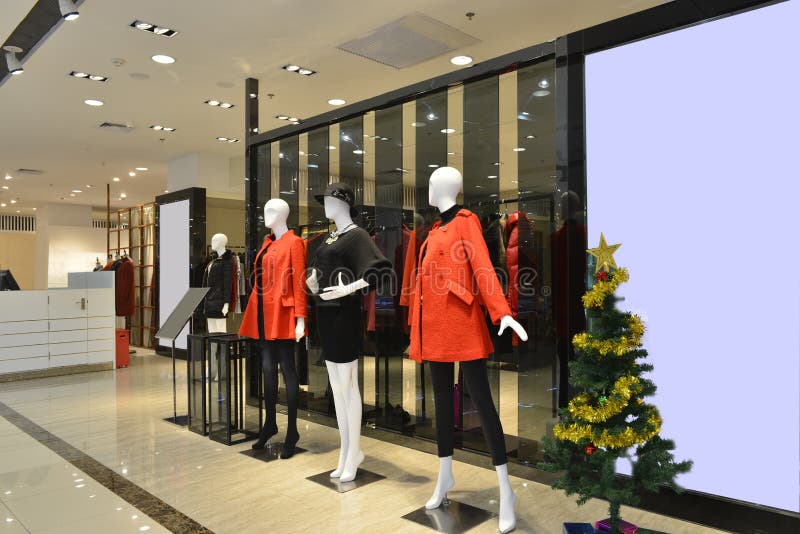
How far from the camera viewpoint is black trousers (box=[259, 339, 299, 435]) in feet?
12.4

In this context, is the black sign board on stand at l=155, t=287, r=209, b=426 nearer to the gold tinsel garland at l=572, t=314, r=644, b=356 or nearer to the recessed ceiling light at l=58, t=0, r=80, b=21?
the recessed ceiling light at l=58, t=0, r=80, b=21

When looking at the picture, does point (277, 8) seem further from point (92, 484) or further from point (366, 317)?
point (92, 484)

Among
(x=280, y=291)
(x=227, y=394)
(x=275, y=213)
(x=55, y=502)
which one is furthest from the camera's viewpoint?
(x=227, y=394)

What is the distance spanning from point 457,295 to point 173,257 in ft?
23.6

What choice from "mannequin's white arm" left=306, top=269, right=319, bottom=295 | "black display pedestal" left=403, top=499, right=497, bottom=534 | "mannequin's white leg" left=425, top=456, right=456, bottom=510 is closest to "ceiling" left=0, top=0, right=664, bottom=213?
"mannequin's white arm" left=306, top=269, right=319, bottom=295

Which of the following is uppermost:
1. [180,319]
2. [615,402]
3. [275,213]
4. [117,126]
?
[117,126]

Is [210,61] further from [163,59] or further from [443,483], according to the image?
[443,483]

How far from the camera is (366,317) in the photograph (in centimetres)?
446

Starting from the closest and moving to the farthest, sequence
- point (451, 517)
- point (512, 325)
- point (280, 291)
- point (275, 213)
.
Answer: point (512, 325) < point (451, 517) < point (280, 291) < point (275, 213)

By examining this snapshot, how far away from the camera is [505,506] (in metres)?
2.57

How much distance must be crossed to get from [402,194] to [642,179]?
5.52ft

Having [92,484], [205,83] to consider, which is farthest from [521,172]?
[205,83]

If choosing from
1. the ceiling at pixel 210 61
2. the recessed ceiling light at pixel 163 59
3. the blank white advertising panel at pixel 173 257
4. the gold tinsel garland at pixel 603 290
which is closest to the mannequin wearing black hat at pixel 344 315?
the gold tinsel garland at pixel 603 290

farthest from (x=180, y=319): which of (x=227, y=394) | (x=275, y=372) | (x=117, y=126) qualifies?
(x=117, y=126)
